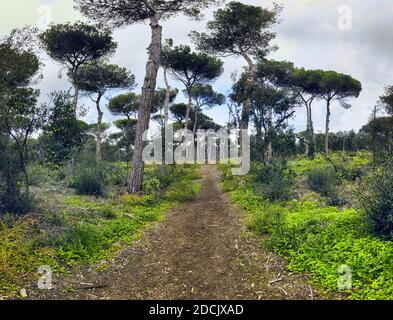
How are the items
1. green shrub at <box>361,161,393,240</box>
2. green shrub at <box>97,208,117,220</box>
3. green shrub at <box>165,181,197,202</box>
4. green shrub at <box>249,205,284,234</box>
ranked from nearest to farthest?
green shrub at <box>361,161,393,240</box>, green shrub at <box>249,205,284,234</box>, green shrub at <box>97,208,117,220</box>, green shrub at <box>165,181,197,202</box>

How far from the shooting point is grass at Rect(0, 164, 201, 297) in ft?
21.0

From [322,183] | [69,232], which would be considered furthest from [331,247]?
[322,183]

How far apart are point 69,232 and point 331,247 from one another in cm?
532

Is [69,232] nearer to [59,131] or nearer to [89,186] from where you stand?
→ [59,131]

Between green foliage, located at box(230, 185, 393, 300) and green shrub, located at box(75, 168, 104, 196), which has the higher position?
green shrub, located at box(75, 168, 104, 196)

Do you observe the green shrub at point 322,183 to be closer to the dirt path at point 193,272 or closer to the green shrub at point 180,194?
the dirt path at point 193,272

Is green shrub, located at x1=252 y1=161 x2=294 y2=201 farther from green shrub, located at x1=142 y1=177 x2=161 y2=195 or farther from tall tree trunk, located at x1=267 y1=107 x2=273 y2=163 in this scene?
green shrub, located at x1=142 y1=177 x2=161 y2=195

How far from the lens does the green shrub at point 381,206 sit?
274 inches

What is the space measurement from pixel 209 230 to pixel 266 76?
20654 mm

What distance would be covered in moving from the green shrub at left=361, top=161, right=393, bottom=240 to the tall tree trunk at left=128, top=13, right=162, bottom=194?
9039 mm

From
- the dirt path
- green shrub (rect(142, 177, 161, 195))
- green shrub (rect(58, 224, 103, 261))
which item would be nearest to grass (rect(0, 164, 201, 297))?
green shrub (rect(58, 224, 103, 261))
